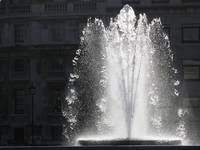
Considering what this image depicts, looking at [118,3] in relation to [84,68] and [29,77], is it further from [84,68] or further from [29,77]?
[29,77]

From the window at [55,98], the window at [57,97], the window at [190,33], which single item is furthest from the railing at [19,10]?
the window at [190,33]

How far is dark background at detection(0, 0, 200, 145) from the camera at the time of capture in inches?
1897

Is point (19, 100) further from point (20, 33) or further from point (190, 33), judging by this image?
point (190, 33)

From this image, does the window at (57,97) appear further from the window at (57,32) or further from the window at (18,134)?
the window at (57,32)

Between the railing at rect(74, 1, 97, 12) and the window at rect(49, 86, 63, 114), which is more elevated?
the railing at rect(74, 1, 97, 12)

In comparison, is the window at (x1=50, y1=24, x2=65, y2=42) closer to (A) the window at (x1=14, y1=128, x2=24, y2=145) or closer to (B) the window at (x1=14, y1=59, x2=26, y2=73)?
(B) the window at (x1=14, y1=59, x2=26, y2=73)

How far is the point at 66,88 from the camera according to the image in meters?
48.8

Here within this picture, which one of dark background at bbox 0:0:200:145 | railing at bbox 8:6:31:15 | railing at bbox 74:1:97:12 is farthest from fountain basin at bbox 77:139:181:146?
railing at bbox 8:6:31:15

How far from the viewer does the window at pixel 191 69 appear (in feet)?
159

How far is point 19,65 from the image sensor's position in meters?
50.8

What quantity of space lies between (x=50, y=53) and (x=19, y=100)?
5046 mm

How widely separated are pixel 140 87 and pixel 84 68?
17.0 meters

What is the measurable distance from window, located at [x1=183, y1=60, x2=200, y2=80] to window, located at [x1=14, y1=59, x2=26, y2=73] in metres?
14.2

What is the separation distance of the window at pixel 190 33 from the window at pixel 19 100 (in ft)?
48.8
